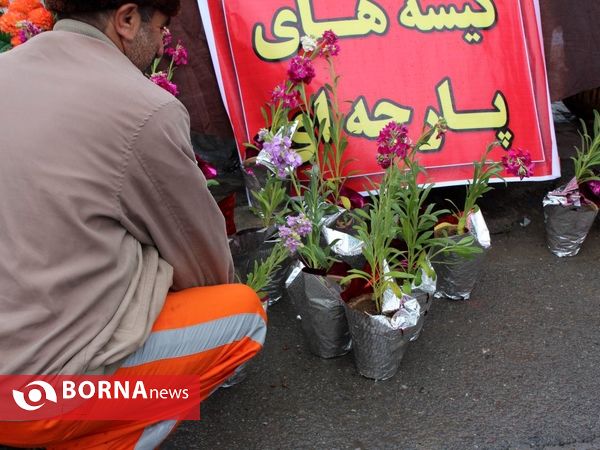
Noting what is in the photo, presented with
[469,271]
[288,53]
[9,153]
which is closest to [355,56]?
[288,53]

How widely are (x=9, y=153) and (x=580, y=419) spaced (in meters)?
2.00

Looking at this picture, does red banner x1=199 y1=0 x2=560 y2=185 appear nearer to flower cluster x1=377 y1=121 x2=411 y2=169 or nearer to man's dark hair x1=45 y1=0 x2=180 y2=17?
flower cluster x1=377 y1=121 x2=411 y2=169

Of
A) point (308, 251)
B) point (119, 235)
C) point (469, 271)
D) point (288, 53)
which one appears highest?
point (288, 53)

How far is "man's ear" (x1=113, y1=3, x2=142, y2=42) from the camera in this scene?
64.6 inches

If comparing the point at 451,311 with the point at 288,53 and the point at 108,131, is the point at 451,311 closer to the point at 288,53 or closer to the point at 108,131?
the point at 288,53

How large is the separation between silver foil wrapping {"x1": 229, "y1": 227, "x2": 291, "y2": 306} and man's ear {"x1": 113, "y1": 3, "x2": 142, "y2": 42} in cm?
117

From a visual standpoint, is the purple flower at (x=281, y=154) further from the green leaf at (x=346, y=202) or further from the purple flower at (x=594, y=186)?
the purple flower at (x=594, y=186)

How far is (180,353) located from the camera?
5.67 feet

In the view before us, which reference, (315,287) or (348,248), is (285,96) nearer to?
(348,248)

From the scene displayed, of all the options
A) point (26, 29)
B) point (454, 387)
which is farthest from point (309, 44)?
point (454, 387)

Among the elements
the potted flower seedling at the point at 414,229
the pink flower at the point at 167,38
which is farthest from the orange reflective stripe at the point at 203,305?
the pink flower at the point at 167,38

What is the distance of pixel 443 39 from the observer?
130 inches

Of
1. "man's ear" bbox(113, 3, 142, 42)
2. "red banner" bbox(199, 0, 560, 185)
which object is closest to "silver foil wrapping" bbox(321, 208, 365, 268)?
"red banner" bbox(199, 0, 560, 185)

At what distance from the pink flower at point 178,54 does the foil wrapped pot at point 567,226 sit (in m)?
1.88
